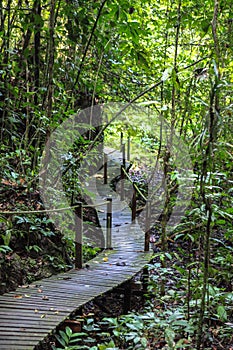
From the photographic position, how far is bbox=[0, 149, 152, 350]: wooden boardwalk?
3211 mm

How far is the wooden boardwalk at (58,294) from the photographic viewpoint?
321 cm

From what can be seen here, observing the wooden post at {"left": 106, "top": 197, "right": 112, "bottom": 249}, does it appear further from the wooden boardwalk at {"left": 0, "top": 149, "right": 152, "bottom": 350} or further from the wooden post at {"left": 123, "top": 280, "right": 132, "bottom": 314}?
the wooden post at {"left": 123, "top": 280, "right": 132, "bottom": 314}

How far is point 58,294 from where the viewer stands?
13.9ft

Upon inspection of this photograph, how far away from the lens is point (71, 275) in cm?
500

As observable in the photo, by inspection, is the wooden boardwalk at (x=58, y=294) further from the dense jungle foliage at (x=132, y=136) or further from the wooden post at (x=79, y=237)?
the dense jungle foliage at (x=132, y=136)

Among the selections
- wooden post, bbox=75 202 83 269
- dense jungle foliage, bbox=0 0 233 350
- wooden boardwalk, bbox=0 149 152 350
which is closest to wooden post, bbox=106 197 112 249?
wooden boardwalk, bbox=0 149 152 350

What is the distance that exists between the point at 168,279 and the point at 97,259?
3.83ft

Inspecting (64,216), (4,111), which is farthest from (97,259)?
(4,111)

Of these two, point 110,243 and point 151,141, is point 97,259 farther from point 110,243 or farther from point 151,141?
point 151,141

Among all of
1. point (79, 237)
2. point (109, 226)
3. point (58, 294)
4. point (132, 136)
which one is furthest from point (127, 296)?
point (132, 136)

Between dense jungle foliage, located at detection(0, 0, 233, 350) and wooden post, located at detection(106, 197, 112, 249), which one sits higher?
dense jungle foliage, located at detection(0, 0, 233, 350)

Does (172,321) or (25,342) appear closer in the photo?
(25,342)

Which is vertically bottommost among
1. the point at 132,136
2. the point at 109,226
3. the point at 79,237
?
the point at 109,226

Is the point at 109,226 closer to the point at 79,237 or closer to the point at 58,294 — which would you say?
the point at 79,237
